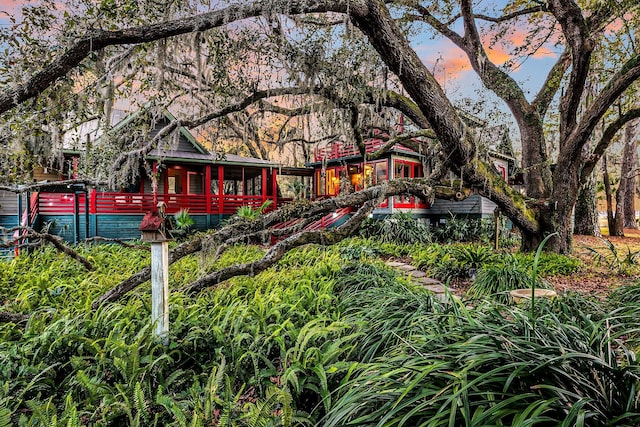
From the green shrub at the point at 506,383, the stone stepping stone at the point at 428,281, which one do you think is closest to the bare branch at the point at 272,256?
the stone stepping stone at the point at 428,281

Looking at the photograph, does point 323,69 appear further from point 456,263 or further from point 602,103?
point 602,103

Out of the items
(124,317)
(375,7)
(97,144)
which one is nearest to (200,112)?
(97,144)

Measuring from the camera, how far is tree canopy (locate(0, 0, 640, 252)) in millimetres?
3455

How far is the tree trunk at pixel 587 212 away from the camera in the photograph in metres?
13.3

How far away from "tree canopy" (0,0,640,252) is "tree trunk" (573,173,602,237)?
6548mm

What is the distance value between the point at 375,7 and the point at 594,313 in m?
3.75

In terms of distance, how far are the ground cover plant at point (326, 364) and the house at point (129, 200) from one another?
6.56 metres

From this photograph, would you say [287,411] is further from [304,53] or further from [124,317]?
[304,53]

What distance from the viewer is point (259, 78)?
573 centimetres

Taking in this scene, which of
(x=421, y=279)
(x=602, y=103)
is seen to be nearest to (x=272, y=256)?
(x=421, y=279)

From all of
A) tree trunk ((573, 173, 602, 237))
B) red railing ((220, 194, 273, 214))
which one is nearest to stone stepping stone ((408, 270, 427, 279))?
red railing ((220, 194, 273, 214))

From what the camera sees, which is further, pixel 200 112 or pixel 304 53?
pixel 200 112

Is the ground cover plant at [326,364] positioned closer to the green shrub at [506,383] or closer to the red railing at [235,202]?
the green shrub at [506,383]

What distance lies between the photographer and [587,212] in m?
13.4
